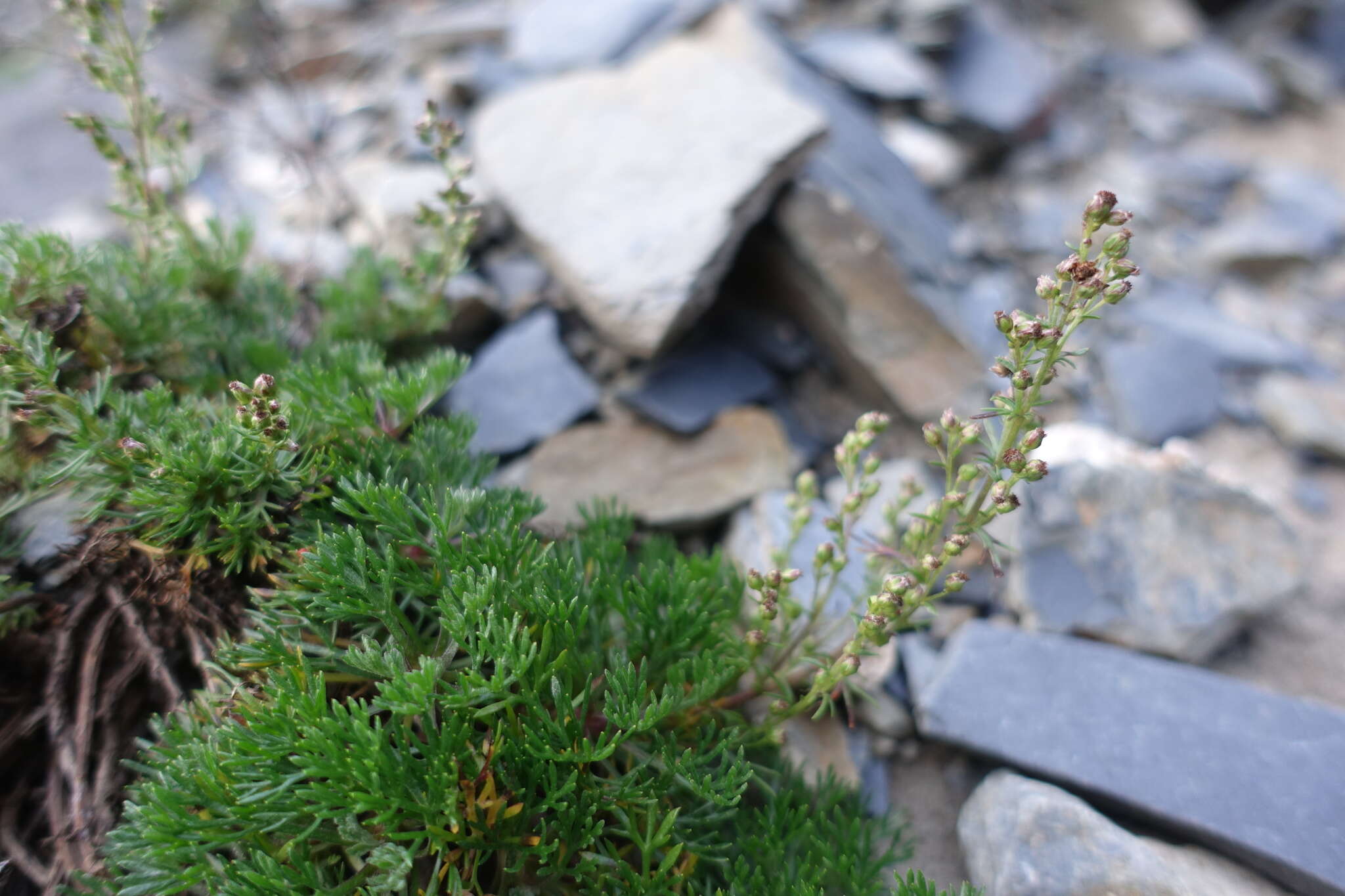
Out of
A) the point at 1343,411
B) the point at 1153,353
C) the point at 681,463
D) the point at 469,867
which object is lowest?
the point at 1343,411

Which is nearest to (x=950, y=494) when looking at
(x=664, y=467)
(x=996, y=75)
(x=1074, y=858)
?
(x=1074, y=858)

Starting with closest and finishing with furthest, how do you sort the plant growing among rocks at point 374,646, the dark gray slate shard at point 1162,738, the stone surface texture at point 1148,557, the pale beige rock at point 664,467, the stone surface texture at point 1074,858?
the plant growing among rocks at point 374,646
the stone surface texture at point 1074,858
the dark gray slate shard at point 1162,738
the stone surface texture at point 1148,557
the pale beige rock at point 664,467

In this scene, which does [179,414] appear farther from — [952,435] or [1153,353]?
[1153,353]

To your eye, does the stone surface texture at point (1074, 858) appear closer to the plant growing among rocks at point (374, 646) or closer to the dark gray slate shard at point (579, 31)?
the plant growing among rocks at point (374, 646)

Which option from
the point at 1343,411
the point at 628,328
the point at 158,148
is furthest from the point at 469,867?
the point at 1343,411

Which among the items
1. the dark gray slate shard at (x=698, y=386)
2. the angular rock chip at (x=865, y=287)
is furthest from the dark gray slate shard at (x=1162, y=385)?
the dark gray slate shard at (x=698, y=386)

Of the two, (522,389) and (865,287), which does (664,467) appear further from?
(865,287)
